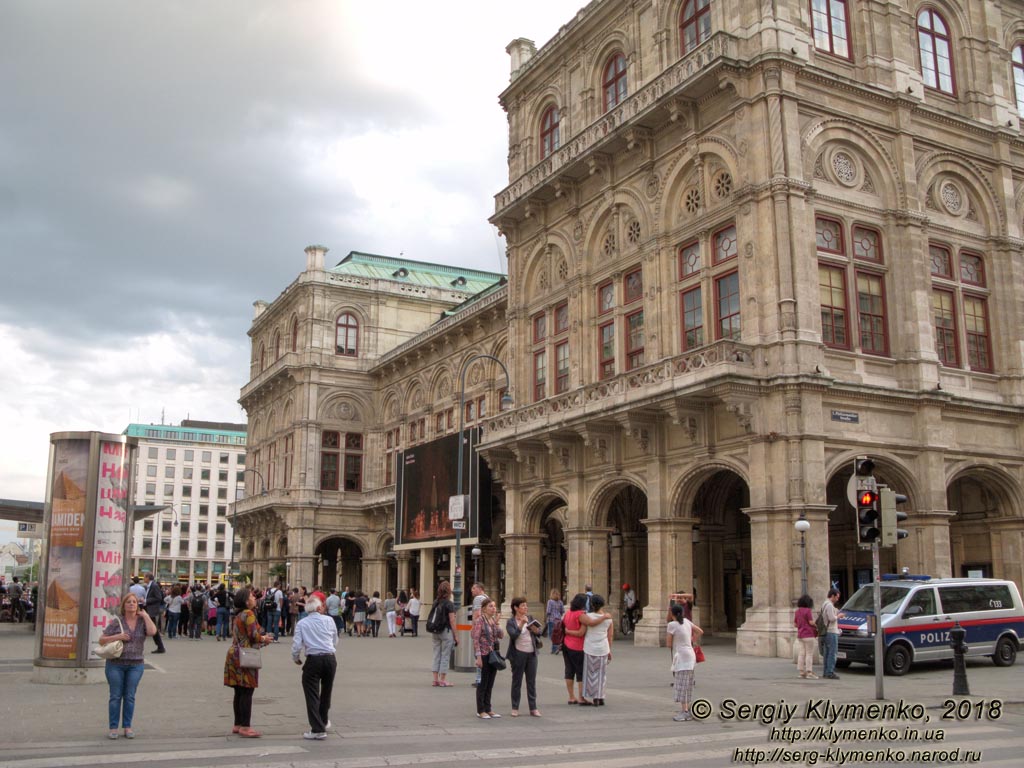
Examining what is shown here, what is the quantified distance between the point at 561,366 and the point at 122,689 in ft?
78.6

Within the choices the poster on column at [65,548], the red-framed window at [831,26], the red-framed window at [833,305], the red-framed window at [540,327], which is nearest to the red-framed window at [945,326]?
the red-framed window at [833,305]

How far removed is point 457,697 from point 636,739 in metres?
4.94

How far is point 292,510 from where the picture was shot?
60.2 m

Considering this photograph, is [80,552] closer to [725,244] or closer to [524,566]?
[725,244]

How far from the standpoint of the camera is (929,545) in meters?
26.0

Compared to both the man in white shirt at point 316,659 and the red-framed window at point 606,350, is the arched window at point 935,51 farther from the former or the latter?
the man in white shirt at point 316,659

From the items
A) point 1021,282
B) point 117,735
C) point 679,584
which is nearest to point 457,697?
point 117,735

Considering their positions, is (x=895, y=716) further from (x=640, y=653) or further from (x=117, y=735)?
(x=640, y=653)

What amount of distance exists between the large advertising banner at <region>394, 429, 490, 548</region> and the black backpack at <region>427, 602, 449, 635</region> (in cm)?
1895

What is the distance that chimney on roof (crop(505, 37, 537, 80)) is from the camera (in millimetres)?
38531

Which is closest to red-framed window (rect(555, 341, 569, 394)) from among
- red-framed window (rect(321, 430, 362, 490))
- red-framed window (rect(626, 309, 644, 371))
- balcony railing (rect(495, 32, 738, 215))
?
red-framed window (rect(626, 309, 644, 371))

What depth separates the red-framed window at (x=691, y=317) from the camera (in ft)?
93.1

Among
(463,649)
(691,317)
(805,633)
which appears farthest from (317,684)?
(691,317)

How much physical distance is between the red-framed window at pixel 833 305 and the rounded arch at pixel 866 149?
9.52ft
